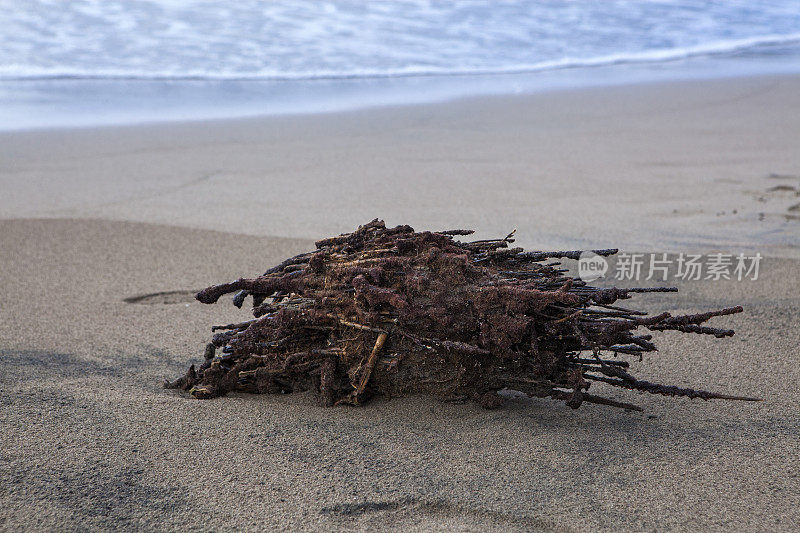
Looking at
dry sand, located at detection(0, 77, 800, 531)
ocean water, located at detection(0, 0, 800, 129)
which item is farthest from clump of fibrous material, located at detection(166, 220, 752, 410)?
ocean water, located at detection(0, 0, 800, 129)

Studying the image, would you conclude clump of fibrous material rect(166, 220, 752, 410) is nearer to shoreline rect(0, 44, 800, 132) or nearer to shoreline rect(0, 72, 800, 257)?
shoreline rect(0, 72, 800, 257)

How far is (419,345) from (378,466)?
0.33 metres

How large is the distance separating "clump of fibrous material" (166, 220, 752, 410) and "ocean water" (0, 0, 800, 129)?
6.70 metres

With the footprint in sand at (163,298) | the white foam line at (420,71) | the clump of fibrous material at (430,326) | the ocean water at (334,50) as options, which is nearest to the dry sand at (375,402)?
the footprint in sand at (163,298)

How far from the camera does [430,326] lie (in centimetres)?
216

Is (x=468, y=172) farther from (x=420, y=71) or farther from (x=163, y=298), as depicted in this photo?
(x=420, y=71)

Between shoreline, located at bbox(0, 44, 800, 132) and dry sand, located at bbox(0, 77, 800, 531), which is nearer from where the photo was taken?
dry sand, located at bbox(0, 77, 800, 531)

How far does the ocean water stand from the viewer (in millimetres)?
9680

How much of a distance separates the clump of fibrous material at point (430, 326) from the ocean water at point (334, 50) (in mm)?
6697

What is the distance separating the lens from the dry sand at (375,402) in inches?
77.0

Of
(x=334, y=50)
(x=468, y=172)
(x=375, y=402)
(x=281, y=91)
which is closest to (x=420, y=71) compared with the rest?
(x=334, y=50)

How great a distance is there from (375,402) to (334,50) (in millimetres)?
10739

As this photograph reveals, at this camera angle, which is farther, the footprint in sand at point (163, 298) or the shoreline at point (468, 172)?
the shoreline at point (468, 172)

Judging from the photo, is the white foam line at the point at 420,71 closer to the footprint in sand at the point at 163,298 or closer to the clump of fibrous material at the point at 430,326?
the footprint in sand at the point at 163,298
